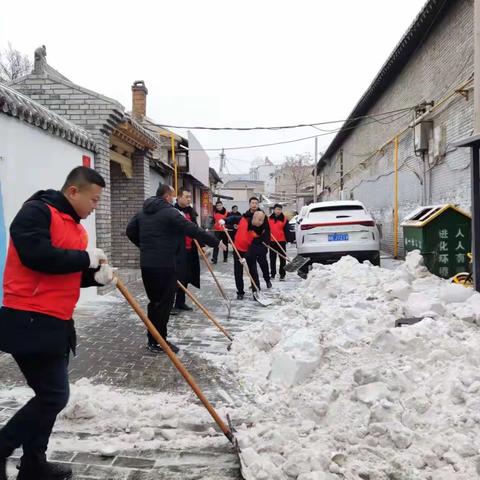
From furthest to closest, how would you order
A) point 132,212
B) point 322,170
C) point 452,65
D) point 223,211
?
1. point 322,170
2. point 223,211
3. point 132,212
4. point 452,65

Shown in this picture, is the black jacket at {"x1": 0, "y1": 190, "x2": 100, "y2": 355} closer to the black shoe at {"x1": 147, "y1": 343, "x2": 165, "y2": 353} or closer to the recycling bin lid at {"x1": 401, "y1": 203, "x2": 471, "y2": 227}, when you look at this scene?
the black shoe at {"x1": 147, "y1": 343, "x2": 165, "y2": 353}

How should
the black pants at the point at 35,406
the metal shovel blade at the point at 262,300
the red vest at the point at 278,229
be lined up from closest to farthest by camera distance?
1. the black pants at the point at 35,406
2. the metal shovel blade at the point at 262,300
3. the red vest at the point at 278,229

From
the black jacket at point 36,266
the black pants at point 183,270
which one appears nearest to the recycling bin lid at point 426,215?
the black pants at point 183,270

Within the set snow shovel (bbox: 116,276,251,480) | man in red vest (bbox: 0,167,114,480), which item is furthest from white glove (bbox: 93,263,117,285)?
snow shovel (bbox: 116,276,251,480)

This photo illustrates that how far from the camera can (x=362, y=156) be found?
23.4 meters

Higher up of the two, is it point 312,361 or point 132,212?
point 132,212

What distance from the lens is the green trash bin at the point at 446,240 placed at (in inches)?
322

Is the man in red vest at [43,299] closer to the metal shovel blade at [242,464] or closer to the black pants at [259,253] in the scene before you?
the metal shovel blade at [242,464]

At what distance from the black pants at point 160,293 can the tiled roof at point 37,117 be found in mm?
2400

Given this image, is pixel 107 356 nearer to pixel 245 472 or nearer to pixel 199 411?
pixel 199 411

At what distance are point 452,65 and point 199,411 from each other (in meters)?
10.3

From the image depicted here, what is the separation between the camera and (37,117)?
249 inches

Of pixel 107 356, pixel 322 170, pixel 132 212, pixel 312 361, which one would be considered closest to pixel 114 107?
pixel 132 212

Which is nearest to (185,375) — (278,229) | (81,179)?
(81,179)
